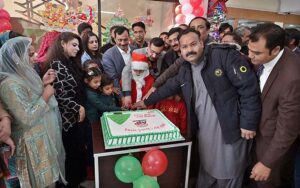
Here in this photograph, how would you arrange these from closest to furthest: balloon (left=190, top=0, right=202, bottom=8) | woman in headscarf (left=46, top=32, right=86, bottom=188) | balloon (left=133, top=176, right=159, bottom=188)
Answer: balloon (left=133, top=176, right=159, bottom=188), woman in headscarf (left=46, top=32, right=86, bottom=188), balloon (left=190, top=0, right=202, bottom=8)

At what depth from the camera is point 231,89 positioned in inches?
59.1

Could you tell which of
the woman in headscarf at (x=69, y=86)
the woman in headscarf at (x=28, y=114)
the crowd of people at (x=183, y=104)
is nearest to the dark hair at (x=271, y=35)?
the crowd of people at (x=183, y=104)

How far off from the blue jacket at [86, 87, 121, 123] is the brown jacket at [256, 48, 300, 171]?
4.04 ft

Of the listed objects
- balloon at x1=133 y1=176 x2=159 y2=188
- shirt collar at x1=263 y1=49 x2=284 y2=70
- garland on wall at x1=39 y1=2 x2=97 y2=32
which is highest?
garland on wall at x1=39 y1=2 x2=97 y2=32

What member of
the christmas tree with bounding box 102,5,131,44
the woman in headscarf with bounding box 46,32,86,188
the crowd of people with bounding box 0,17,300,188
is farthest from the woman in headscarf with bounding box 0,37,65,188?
the christmas tree with bounding box 102,5,131,44

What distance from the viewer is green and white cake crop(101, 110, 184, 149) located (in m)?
1.31

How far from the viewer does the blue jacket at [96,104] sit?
187cm

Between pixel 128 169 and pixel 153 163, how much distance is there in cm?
15

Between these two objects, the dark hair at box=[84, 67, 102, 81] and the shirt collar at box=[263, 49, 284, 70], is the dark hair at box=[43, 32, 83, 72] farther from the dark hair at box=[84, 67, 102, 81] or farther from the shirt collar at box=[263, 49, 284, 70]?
the shirt collar at box=[263, 49, 284, 70]

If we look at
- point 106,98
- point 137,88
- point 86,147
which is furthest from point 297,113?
point 86,147

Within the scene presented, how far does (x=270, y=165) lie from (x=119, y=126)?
3.25ft

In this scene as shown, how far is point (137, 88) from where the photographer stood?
6.82 feet

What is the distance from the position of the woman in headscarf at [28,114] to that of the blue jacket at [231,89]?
104 centimetres

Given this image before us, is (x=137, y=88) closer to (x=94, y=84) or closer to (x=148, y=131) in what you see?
(x=94, y=84)
